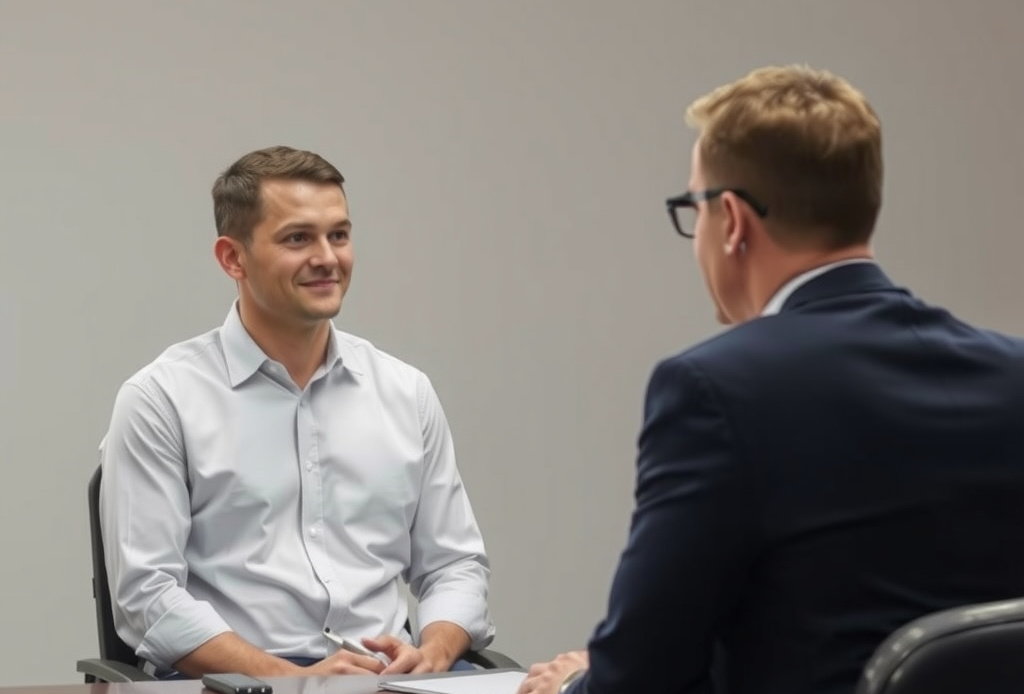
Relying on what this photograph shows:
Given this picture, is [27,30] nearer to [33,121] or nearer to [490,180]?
[33,121]

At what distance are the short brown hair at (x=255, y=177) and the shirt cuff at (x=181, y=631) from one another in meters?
0.80

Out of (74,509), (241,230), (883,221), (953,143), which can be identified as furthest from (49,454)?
(953,143)

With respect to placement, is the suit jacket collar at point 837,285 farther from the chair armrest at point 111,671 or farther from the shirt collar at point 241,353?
the shirt collar at point 241,353

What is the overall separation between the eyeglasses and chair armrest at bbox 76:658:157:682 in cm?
137

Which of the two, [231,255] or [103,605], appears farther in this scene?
[231,255]

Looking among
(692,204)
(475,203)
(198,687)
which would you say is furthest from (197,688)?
(475,203)

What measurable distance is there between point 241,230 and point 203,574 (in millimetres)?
730

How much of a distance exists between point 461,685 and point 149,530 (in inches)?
36.5

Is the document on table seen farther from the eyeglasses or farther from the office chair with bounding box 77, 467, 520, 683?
the eyeglasses

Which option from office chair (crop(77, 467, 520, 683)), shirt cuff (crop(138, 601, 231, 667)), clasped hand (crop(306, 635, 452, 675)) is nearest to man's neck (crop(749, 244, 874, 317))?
clasped hand (crop(306, 635, 452, 675))

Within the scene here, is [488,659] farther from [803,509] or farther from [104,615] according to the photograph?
[803,509]

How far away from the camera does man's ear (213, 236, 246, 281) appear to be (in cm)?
318

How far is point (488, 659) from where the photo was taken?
2926 millimetres

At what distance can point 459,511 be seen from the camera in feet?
10.4
